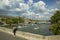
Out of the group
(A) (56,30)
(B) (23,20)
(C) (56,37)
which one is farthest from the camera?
(B) (23,20)

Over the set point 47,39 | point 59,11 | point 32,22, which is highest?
point 59,11

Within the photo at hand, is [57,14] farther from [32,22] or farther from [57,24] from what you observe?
[32,22]

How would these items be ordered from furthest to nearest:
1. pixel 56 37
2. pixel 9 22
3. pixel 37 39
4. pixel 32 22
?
pixel 32 22 → pixel 9 22 → pixel 37 39 → pixel 56 37

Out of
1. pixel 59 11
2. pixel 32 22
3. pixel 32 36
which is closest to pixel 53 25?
pixel 59 11

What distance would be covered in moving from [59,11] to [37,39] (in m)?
12.2

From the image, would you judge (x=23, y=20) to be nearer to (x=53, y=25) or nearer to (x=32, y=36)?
(x=53, y=25)

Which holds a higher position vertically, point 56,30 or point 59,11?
point 59,11

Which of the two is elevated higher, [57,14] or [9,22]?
[57,14]

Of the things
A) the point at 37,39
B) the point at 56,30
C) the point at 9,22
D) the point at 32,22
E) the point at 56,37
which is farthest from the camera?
the point at 32,22

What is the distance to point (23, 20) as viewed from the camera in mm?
98625

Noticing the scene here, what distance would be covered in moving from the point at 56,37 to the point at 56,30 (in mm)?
11337

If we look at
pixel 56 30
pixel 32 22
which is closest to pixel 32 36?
pixel 56 30

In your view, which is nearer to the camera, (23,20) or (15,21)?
(15,21)

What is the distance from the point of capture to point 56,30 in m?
21.0
